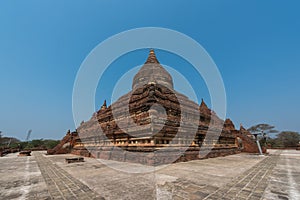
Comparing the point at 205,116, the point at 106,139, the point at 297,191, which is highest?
the point at 205,116

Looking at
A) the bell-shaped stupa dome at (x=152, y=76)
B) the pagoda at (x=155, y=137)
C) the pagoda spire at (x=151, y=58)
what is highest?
the pagoda spire at (x=151, y=58)

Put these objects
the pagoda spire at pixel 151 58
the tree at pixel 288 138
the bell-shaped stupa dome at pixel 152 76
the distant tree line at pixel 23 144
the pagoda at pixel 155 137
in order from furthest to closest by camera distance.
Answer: the tree at pixel 288 138 < the distant tree line at pixel 23 144 < the pagoda spire at pixel 151 58 < the bell-shaped stupa dome at pixel 152 76 < the pagoda at pixel 155 137

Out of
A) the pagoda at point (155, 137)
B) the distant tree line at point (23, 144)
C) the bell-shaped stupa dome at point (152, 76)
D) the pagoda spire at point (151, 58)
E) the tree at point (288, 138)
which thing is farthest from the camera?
the tree at point (288, 138)

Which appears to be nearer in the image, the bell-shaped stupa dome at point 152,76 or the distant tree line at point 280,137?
the bell-shaped stupa dome at point 152,76

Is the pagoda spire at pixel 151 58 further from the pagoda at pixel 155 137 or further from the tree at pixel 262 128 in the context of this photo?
the tree at pixel 262 128

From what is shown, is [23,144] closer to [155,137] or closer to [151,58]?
[151,58]

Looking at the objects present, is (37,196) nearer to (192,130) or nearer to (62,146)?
(192,130)

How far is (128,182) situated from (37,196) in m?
2.33

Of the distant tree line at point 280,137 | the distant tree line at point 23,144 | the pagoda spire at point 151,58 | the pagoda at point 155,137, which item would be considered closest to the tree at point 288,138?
the distant tree line at point 280,137

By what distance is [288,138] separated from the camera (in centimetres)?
5153

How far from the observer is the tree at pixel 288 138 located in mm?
48344

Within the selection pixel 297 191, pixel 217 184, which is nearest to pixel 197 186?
pixel 217 184

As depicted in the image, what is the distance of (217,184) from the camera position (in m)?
4.59

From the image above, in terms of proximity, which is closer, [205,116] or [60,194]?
[60,194]
